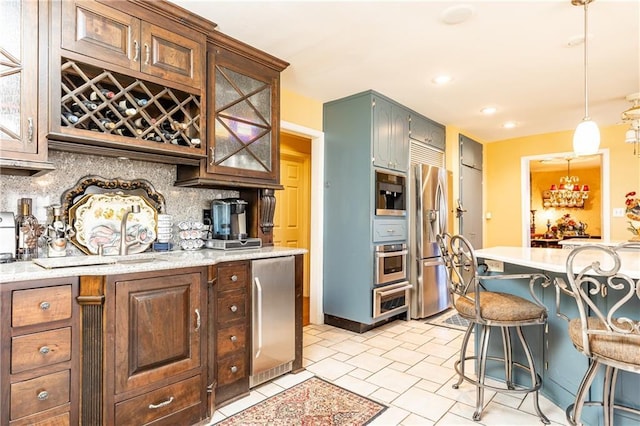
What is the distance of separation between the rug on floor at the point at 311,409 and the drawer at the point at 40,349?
36.6 inches

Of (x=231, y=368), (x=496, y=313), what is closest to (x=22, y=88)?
(x=231, y=368)

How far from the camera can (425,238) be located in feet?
13.3

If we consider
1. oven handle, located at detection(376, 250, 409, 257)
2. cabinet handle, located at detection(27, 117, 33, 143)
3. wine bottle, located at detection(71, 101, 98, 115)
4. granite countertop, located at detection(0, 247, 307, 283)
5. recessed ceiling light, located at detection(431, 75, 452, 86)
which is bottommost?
oven handle, located at detection(376, 250, 409, 257)

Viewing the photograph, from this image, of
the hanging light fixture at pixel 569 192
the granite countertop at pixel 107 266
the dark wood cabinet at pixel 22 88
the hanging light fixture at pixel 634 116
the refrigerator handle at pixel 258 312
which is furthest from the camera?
the hanging light fixture at pixel 569 192

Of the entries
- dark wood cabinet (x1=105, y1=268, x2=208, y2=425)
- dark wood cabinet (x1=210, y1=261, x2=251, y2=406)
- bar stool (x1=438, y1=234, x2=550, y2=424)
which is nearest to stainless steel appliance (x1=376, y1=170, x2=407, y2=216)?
bar stool (x1=438, y1=234, x2=550, y2=424)

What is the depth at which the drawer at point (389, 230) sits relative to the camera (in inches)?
140

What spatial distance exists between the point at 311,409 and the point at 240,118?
2.01 meters

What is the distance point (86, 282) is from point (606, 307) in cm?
260

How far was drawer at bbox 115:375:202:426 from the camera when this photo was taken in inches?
65.7

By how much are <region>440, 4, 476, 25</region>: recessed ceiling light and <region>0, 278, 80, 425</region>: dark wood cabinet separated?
2.56 metres

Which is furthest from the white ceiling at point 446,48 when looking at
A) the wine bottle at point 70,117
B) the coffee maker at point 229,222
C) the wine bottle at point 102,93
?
the coffee maker at point 229,222

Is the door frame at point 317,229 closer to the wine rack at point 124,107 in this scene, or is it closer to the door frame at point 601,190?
the wine rack at point 124,107

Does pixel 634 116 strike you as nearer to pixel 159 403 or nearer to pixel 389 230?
pixel 389 230

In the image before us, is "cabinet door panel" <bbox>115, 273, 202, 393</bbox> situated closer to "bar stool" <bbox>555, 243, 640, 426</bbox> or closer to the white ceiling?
the white ceiling
